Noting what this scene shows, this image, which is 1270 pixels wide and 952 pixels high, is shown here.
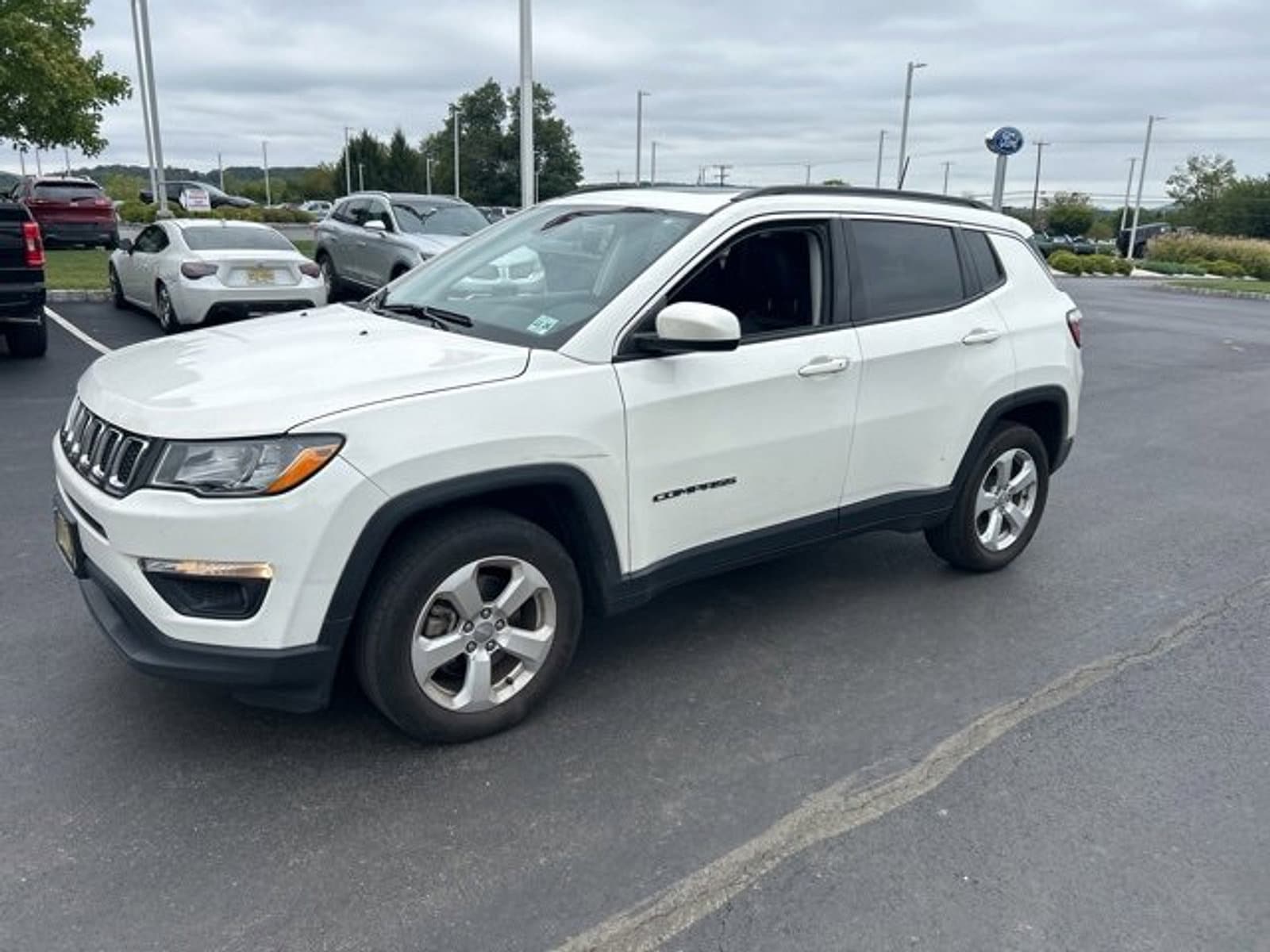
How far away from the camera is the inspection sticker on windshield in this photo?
11.4 feet

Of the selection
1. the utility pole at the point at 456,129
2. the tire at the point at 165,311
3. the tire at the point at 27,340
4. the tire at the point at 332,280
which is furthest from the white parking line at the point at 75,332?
the utility pole at the point at 456,129

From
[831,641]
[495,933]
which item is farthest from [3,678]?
[831,641]

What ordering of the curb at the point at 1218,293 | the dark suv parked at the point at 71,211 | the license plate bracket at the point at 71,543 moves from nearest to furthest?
the license plate bracket at the point at 71,543, the dark suv parked at the point at 71,211, the curb at the point at 1218,293

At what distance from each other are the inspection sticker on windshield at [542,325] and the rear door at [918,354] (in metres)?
1.32

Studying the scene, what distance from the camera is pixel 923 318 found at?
4348 millimetres

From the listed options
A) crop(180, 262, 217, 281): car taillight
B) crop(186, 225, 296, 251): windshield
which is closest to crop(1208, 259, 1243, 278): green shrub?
crop(186, 225, 296, 251): windshield

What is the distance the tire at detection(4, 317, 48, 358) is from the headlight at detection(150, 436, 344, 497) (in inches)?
320

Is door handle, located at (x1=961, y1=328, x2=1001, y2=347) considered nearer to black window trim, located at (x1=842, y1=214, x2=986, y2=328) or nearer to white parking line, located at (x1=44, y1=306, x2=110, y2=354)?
black window trim, located at (x1=842, y1=214, x2=986, y2=328)

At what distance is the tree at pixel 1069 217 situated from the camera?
78875 mm

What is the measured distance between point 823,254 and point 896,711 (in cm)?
182

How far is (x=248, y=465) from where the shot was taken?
2779 millimetres

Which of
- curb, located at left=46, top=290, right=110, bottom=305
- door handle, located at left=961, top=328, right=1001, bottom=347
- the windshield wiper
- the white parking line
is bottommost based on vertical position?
the white parking line

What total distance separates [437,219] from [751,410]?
410 inches

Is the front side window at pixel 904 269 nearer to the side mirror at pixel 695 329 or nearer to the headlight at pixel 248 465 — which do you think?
the side mirror at pixel 695 329
